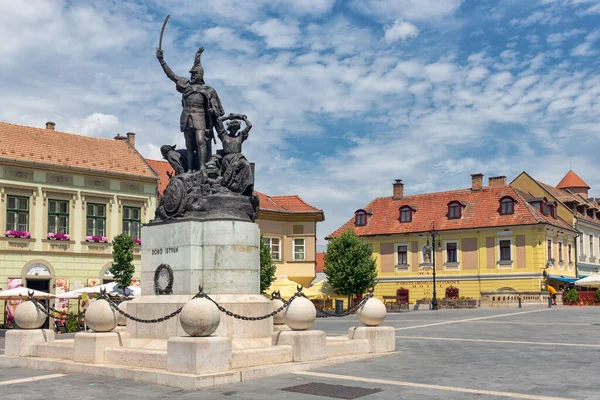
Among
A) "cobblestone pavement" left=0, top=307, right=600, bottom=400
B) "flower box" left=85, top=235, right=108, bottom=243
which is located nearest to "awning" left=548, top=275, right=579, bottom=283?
"flower box" left=85, top=235, right=108, bottom=243

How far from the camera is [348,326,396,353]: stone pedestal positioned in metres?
14.9

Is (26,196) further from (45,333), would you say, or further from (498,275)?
(498,275)

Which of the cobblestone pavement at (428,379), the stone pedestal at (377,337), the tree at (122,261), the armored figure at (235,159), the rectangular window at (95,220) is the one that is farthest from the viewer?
the rectangular window at (95,220)

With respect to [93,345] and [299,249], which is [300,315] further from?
[299,249]

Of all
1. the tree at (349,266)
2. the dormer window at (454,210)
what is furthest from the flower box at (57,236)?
the dormer window at (454,210)

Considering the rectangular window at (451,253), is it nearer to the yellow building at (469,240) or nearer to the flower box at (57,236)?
the yellow building at (469,240)

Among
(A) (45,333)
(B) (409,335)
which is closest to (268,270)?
(B) (409,335)

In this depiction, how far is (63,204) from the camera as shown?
40219 millimetres

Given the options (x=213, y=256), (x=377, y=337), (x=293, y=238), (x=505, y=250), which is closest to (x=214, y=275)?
(x=213, y=256)

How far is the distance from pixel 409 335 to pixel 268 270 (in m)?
27.1

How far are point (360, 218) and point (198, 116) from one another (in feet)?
158

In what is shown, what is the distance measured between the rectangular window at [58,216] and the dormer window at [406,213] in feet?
97.7

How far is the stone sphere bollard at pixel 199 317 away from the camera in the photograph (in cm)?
1089

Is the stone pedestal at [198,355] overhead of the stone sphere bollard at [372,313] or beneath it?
beneath
